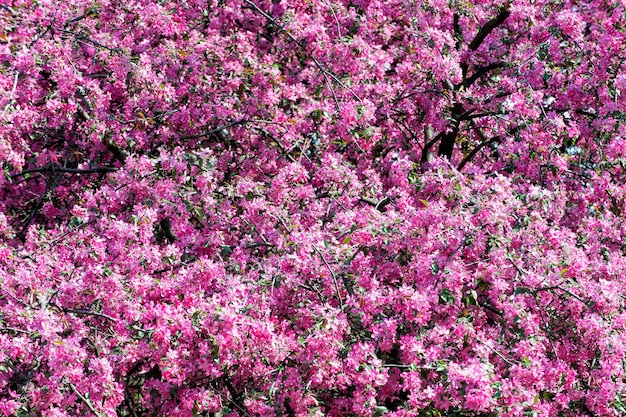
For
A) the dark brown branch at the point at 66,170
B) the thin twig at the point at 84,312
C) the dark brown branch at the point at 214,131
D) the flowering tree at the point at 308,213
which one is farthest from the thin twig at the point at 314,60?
the thin twig at the point at 84,312

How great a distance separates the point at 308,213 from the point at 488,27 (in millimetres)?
4146

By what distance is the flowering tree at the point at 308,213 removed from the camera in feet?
19.7

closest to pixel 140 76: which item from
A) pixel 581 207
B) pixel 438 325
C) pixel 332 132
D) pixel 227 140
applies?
pixel 227 140

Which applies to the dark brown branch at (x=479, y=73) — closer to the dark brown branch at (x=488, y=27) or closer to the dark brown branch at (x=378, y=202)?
the dark brown branch at (x=488, y=27)

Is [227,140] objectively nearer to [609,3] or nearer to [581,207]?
[581,207]

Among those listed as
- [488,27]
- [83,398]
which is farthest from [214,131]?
[488,27]

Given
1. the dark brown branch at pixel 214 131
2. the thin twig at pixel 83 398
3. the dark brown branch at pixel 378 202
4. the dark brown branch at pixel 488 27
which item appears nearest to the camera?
the thin twig at pixel 83 398

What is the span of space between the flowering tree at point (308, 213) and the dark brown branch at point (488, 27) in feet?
0.16

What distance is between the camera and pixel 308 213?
7.63m

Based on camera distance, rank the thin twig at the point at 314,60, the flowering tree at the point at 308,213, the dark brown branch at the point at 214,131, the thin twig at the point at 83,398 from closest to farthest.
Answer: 1. the thin twig at the point at 83,398
2. the flowering tree at the point at 308,213
3. the dark brown branch at the point at 214,131
4. the thin twig at the point at 314,60

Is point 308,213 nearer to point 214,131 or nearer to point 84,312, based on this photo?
point 214,131

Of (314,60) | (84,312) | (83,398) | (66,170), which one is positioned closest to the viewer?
(83,398)

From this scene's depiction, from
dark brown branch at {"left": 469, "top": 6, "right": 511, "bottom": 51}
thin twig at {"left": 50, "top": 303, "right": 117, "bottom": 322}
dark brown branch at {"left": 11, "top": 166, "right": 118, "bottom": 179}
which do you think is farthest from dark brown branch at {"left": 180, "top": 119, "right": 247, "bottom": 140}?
dark brown branch at {"left": 469, "top": 6, "right": 511, "bottom": 51}

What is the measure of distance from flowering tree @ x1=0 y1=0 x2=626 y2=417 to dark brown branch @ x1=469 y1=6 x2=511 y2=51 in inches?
1.9
